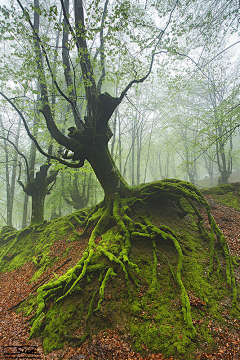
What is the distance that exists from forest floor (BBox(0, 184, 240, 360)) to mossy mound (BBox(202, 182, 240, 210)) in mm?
516

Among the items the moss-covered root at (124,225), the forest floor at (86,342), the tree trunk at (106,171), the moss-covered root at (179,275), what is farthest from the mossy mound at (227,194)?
the moss-covered root at (124,225)

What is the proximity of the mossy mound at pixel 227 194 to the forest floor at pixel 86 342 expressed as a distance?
516 millimetres

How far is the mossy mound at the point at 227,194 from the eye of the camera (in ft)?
19.4

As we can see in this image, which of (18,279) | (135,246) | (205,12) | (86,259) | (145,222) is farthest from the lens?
(205,12)

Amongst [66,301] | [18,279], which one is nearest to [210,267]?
[66,301]

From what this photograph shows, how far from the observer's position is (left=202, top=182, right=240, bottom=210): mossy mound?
5907mm

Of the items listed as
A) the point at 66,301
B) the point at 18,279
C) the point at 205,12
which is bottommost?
the point at 18,279

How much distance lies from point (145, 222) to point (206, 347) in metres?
2.65

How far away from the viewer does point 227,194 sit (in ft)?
21.3

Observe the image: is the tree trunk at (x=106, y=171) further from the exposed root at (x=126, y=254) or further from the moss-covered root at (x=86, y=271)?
A: the moss-covered root at (x=86, y=271)

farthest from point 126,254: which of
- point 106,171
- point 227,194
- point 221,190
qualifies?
point 221,190

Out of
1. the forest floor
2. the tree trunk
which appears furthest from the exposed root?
the tree trunk

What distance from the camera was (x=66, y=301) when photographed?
9.95 feet

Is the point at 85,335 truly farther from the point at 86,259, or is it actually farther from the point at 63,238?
the point at 63,238
